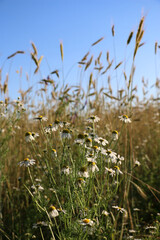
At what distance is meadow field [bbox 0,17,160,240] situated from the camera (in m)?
1.35

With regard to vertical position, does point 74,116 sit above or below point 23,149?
above

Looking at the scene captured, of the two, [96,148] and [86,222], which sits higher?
[96,148]

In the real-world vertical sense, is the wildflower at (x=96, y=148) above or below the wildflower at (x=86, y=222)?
above

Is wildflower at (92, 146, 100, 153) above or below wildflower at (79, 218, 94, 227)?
above

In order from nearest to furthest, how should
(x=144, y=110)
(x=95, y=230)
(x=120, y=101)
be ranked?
(x=95, y=230)
(x=120, y=101)
(x=144, y=110)

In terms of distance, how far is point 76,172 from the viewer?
145 cm

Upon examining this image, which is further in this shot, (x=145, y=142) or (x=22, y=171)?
(x=145, y=142)

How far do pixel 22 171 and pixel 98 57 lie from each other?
1.54 metres

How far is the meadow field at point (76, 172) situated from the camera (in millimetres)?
1354

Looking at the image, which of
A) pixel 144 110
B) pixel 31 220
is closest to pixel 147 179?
pixel 31 220

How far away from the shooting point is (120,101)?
220 cm

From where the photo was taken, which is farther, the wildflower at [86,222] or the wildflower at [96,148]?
Result: the wildflower at [96,148]

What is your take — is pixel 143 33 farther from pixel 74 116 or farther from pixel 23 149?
pixel 23 149

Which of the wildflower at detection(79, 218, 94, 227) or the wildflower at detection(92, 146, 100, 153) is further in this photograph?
the wildflower at detection(92, 146, 100, 153)
